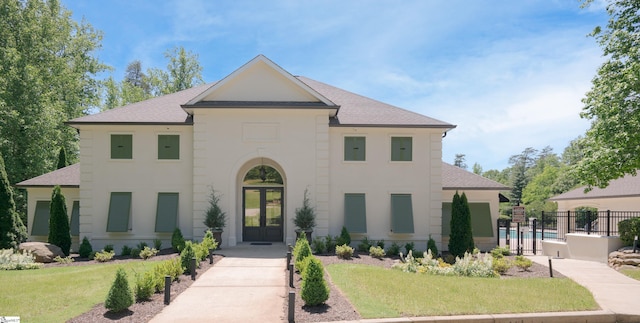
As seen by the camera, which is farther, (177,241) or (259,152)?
(259,152)

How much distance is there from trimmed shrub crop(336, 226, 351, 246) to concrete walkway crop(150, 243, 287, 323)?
3081mm

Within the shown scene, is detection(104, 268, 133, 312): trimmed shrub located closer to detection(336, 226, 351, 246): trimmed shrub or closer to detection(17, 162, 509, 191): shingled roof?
detection(336, 226, 351, 246): trimmed shrub

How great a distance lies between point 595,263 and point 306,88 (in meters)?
15.0

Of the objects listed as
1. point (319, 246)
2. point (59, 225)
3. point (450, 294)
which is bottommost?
point (450, 294)

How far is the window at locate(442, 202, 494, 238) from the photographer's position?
21.3m

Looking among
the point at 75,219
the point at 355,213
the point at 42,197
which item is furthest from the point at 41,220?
the point at 355,213

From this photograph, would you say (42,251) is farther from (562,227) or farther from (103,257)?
(562,227)

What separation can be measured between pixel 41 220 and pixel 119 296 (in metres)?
16.3

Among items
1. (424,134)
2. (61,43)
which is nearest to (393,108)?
(424,134)

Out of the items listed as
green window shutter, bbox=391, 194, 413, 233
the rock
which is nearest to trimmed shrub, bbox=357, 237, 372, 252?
green window shutter, bbox=391, 194, 413, 233

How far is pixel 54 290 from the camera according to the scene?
11555 mm

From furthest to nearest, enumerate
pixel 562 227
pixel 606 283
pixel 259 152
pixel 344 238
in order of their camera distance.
Answer: 1. pixel 562 227
2. pixel 259 152
3. pixel 344 238
4. pixel 606 283

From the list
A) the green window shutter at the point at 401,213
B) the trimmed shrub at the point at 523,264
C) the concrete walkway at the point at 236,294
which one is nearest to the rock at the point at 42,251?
the concrete walkway at the point at 236,294

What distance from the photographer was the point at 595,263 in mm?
17609
